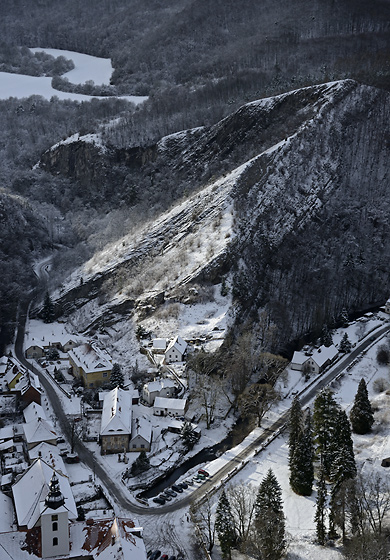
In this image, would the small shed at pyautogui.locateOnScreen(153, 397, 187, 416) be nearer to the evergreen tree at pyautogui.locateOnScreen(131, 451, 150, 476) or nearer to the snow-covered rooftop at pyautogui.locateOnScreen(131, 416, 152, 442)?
the snow-covered rooftop at pyautogui.locateOnScreen(131, 416, 152, 442)

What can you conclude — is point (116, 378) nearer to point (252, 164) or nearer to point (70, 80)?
point (252, 164)

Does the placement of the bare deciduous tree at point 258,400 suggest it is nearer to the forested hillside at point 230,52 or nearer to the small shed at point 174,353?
the small shed at point 174,353

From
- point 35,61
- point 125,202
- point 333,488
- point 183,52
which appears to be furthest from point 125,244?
point 35,61

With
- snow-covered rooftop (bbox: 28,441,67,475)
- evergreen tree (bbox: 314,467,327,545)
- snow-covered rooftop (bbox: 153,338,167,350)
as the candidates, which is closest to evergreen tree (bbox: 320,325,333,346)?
snow-covered rooftop (bbox: 153,338,167,350)

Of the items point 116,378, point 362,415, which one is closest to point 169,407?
point 116,378

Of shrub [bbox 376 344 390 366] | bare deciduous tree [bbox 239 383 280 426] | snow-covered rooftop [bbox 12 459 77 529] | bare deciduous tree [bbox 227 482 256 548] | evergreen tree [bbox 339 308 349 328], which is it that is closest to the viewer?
snow-covered rooftop [bbox 12 459 77 529]

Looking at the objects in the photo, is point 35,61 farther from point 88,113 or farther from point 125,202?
point 125,202
